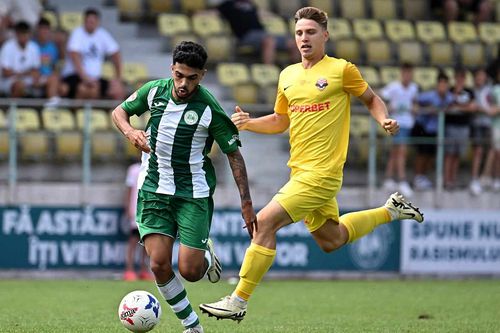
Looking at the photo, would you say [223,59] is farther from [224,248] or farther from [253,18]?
[224,248]

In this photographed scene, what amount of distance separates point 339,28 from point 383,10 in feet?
6.09

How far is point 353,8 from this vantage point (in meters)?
22.3

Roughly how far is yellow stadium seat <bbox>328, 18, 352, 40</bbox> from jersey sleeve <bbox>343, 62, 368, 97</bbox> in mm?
11205

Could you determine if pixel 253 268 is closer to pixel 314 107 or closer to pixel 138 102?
pixel 314 107

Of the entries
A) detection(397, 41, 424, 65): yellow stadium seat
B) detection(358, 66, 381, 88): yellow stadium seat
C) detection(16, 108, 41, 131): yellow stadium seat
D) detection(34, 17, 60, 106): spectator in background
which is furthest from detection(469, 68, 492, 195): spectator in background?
detection(16, 108, 41, 131): yellow stadium seat

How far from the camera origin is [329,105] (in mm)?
9594

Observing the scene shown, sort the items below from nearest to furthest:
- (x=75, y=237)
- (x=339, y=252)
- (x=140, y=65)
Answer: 1. (x=75, y=237)
2. (x=339, y=252)
3. (x=140, y=65)

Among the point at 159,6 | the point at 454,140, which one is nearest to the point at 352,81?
the point at 454,140

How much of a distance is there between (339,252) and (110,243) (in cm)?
346

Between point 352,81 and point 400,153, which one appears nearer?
point 352,81

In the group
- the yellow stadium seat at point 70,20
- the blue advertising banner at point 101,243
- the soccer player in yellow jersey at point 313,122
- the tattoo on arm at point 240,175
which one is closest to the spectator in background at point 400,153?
the blue advertising banner at point 101,243

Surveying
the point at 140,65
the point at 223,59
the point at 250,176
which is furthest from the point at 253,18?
the point at 250,176

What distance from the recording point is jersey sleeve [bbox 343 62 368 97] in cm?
962

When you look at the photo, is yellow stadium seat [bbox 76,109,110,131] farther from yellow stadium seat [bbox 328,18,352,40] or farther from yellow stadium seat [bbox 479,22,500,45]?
yellow stadium seat [bbox 479,22,500,45]
